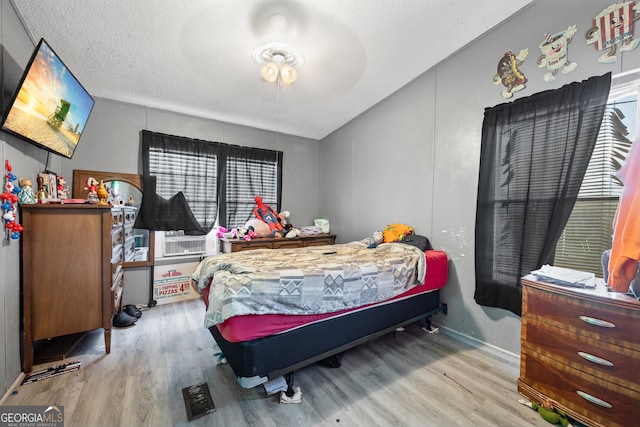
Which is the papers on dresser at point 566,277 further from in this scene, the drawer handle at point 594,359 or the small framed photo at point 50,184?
the small framed photo at point 50,184

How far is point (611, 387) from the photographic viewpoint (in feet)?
4.14

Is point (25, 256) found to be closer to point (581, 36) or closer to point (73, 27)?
point (73, 27)

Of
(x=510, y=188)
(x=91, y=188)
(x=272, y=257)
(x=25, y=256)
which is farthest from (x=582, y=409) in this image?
(x=91, y=188)

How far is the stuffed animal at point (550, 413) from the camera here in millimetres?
1393

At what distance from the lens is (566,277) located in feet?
4.84

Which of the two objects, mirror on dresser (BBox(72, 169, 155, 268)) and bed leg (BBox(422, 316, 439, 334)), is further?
mirror on dresser (BBox(72, 169, 155, 268))

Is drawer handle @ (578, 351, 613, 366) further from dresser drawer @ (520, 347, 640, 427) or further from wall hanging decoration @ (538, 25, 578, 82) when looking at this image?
wall hanging decoration @ (538, 25, 578, 82)

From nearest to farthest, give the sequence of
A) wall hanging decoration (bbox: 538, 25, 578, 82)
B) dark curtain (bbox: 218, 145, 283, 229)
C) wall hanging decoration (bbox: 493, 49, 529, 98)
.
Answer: wall hanging decoration (bbox: 538, 25, 578, 82)
wall hanging decoration (bbox: 493, 49, 529, 98)
dark curtain (bbox: 218, 145, 283, 229)

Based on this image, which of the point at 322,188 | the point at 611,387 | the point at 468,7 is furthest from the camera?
the point at 322,188

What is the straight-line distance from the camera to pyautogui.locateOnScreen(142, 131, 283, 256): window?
10.8ft

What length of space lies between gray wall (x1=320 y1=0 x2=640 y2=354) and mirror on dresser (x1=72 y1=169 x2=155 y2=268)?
10.2 feet

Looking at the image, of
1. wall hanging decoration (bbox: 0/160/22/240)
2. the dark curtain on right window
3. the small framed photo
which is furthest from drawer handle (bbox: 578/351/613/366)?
the small framed photo

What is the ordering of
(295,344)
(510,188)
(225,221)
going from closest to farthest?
(295,344) < (510,188) < (225,221)

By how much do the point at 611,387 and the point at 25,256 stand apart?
3.81 m
